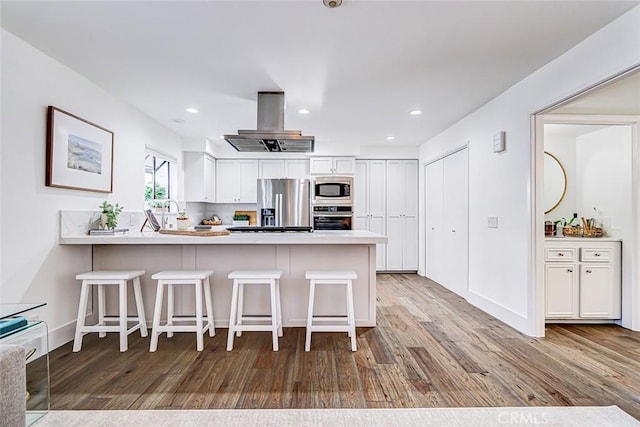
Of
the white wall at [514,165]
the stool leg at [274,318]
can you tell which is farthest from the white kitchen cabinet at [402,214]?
the stool leg at [274,318]

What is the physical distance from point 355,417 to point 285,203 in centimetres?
399

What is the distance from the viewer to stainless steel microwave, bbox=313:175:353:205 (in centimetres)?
562

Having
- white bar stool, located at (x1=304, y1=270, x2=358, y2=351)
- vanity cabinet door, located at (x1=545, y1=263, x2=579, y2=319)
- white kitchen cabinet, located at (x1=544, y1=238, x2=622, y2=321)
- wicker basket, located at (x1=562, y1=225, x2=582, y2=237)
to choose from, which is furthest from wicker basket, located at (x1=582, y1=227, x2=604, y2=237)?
white bar stool, located at (x1=304, y1=270, x2=358, y2=351)

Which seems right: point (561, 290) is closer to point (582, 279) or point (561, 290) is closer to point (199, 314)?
point (582, 279)

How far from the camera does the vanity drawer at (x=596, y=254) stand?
320 cm

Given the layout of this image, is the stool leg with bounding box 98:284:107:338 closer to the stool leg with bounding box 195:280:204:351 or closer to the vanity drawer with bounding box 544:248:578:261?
the stool leg with bounding box 195:280:204:351

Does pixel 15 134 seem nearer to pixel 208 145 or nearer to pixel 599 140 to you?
pixel 208 145

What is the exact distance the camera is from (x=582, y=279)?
126 inches

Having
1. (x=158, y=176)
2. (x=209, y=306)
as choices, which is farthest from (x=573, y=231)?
(x=158, y=176)

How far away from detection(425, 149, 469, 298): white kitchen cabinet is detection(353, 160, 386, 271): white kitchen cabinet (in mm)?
785

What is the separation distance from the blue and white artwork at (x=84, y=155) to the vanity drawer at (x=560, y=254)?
447 centimetres

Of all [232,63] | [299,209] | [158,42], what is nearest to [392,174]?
[299,209]

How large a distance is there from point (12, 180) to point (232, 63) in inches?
70.2

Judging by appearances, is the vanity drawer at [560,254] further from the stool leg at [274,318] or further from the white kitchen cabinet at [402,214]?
the white kitchen cabinet at [402,214]
